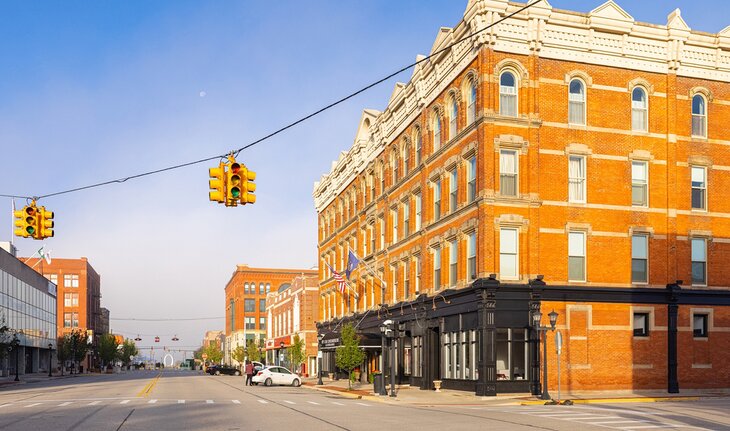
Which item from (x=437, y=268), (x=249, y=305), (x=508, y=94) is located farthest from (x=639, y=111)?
(x=249, y=305)

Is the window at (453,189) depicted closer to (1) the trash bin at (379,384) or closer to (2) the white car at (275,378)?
(1) the trash bin at (379,384)

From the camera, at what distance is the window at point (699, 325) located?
40.5 m

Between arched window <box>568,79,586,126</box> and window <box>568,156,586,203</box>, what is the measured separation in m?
1.84

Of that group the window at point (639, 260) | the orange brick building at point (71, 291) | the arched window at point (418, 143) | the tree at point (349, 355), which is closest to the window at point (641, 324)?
the window at point (639, 260)

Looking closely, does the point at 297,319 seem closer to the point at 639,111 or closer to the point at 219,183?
the point at 639,111

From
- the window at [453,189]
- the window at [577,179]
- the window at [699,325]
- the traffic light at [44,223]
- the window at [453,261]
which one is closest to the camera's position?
the traffic light at [44,223]

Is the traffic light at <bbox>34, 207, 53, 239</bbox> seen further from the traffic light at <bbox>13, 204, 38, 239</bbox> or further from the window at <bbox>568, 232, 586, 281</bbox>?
the window at <bbox>568, 232, 586, 281</bbox>

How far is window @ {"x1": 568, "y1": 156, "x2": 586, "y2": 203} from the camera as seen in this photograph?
39.5m

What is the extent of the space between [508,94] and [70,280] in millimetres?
130863

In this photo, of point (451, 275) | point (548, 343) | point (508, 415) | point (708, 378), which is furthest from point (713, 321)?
point (508, 415)

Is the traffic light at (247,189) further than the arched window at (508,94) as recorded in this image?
No

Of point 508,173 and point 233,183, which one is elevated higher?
point 508,173

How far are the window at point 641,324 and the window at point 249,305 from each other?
12052 cm

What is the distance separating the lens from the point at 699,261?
41.2 m
